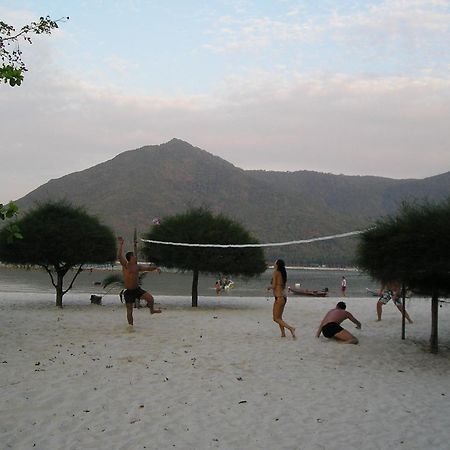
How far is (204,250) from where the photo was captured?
65.8 feet

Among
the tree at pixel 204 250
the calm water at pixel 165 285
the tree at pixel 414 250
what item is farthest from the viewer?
the calm water at pixel 165 285

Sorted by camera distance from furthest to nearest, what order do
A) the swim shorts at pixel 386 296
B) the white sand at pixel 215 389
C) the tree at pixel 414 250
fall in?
the swim shorts at pixel 386 296 → the tree at pixel 414 250 → the white sand at pixel 215 389

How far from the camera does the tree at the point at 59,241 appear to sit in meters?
18.6

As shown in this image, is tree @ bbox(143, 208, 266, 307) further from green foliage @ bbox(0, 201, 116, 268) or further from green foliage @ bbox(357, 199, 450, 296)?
green foliage @ bbox(357, 199, 450, 296)

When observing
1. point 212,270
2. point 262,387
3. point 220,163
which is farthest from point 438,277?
point 220,163

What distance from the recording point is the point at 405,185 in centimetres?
16925

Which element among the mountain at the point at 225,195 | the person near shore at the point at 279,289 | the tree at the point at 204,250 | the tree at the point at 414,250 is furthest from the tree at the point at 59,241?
the mountain at the point at 225,195

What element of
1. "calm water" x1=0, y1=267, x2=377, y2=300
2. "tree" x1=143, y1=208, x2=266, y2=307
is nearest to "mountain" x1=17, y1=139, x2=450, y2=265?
"calm water" x1=0, y1=267, x2=377, y2=300

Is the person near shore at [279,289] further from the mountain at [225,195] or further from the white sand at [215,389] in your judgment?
the mountain at [225,195]

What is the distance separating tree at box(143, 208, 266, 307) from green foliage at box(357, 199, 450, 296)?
926cm

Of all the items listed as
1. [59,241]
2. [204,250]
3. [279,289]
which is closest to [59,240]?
[59,241]

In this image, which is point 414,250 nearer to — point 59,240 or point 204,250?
point 204,250

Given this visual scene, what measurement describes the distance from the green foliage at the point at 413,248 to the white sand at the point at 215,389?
5.04ft

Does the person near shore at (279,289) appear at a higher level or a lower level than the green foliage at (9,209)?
lower
